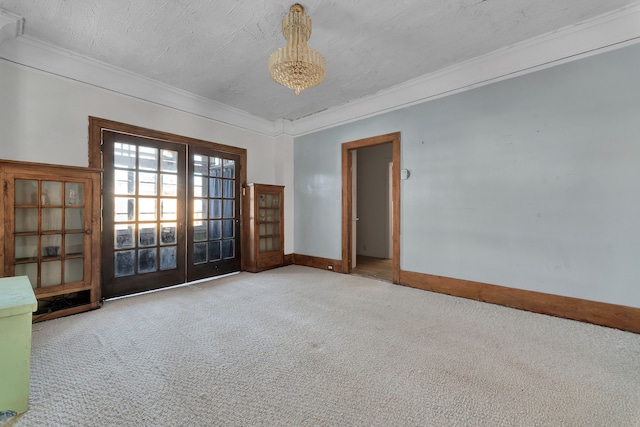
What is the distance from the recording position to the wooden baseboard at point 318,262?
176 inches

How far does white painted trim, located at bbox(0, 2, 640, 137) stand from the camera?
2.35m

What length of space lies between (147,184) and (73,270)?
1.25 m

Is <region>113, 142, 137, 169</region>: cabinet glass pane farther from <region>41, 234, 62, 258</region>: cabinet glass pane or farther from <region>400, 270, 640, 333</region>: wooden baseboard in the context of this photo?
<region>400, 270, 640, 333</region>: wooden baseboard

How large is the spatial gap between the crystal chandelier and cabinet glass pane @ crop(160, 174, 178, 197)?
2292 millimetres

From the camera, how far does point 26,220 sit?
251cm

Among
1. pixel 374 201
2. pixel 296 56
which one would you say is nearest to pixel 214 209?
pixel 296 56

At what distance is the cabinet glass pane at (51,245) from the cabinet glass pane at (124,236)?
0.58m

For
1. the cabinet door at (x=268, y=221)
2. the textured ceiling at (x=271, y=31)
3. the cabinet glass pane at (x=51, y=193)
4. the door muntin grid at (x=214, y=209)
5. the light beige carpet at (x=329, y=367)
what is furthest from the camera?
the cabinet door at (x=268, y=221)

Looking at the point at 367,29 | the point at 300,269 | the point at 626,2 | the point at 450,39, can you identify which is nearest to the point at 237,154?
the point at 300,269

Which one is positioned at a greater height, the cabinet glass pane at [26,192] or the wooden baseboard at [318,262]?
the cabinet glass pane at [26,192]

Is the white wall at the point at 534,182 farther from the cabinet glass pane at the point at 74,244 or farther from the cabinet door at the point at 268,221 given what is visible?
the cabinet glass pane at the point at 74,244

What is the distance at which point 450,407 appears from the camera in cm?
139

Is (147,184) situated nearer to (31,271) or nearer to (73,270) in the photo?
(73,270)

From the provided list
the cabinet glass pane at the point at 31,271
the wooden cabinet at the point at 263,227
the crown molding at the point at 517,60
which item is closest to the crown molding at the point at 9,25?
the cabinet glass pane at the point at 31,271
